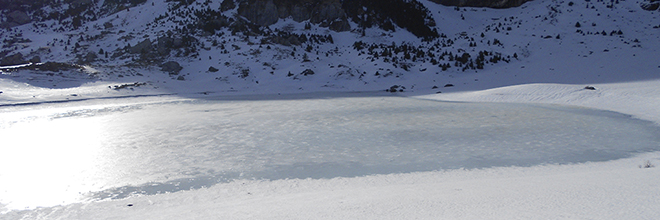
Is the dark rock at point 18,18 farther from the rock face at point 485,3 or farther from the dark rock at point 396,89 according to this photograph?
the rock face at point 485,3

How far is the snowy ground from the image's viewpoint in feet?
9.25

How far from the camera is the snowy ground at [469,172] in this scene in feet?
9.25

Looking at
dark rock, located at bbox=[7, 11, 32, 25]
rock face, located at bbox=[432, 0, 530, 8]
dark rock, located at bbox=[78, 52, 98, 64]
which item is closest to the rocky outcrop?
dark rock, located at bbox=[7, 11, 32, 25]

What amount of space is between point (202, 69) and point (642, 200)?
2301 cm

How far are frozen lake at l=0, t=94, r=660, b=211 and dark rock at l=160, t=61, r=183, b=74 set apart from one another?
40.7 ft

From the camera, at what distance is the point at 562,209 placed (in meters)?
2.62

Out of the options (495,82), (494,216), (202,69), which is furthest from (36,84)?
(495,82)

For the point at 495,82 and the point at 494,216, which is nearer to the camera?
the point at 494,216

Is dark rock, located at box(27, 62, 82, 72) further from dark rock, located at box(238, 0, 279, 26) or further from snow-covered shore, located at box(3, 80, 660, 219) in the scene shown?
snow-covered shore, located at box(3, 80, 660, 219)

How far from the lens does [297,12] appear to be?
3334 centimetres

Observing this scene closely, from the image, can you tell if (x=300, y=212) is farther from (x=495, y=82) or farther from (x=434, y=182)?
(x=495, y=82)

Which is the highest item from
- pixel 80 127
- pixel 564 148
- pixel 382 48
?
pixel 382 48

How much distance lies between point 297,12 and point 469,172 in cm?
3078

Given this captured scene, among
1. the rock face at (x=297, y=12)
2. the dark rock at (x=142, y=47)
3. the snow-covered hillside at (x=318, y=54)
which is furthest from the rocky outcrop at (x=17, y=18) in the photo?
the rock face at (x=297, y=12)
